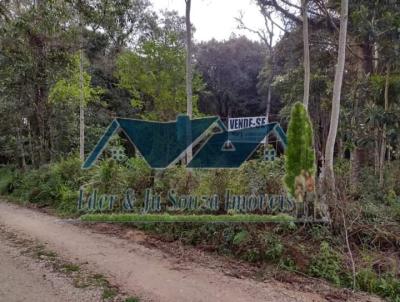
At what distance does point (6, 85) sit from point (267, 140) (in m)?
7.29

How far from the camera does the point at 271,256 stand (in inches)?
165

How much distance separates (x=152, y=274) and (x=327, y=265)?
2.11m

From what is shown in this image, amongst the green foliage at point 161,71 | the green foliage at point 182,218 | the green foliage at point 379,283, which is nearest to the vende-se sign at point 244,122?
the green foliage at point 182,218

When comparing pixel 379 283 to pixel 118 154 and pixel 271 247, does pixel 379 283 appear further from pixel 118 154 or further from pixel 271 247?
pixel 118 154

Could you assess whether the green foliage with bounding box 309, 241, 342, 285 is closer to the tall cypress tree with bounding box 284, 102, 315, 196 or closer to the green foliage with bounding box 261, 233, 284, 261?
the green foliage with bounding box 261, 233, 284, 261

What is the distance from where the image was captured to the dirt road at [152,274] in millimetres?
3336

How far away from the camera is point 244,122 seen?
22.9ft

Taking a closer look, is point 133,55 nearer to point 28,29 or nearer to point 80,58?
point 80,58

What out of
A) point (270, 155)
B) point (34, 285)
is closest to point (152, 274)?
point (34, 285)

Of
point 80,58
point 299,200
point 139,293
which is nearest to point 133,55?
point 80,58

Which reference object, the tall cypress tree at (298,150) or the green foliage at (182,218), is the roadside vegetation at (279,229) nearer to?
the green foliage at (182,218)

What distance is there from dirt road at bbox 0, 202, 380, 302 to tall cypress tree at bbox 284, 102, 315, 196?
1.73 meters

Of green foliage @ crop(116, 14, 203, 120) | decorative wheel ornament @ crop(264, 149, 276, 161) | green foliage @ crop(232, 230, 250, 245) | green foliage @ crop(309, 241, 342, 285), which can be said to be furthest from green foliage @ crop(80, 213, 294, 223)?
green foliage @ crop(116, 14, 203, 120)

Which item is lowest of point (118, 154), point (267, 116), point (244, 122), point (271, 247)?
point (271, 247)
